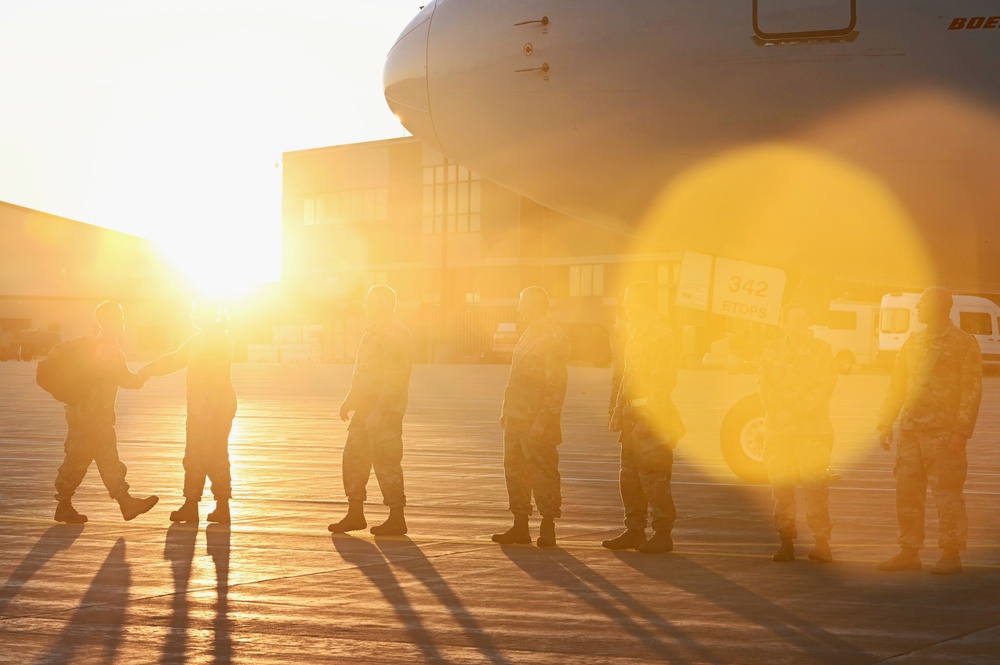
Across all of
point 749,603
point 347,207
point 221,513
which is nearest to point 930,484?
point 749,603

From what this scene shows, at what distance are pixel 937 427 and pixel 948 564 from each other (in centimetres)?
95

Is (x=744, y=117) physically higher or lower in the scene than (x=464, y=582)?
higher

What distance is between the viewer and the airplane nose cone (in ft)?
36.3

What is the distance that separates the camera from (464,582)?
8.77 metres

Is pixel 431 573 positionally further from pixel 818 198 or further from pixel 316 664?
pixel 818 198

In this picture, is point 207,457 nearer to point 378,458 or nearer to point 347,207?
point 378,458

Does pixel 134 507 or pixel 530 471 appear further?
pixel 134 507

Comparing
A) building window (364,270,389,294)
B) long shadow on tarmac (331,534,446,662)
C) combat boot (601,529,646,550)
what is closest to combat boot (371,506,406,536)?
long shadow on tarmac (331,534,446,662)

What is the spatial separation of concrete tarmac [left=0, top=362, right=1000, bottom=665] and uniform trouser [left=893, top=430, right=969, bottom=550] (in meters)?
0.28

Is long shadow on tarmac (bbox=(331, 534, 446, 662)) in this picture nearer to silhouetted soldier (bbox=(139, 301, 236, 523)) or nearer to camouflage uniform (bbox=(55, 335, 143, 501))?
silhouetted soldier (bbox=(139, 301, 236, 523))

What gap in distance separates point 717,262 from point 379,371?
3.67 metres

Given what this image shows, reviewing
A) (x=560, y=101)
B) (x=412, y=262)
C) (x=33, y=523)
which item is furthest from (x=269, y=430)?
(x=412, y=262)

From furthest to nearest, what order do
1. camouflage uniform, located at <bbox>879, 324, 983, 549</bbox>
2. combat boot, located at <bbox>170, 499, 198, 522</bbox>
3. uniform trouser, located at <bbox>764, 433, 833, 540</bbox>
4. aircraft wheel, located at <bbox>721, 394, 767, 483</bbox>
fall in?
aircraft wheel, located at <bbox>721, 394, 767, 483</bbox>, combat boot, located at <bbox>170, 499, 198, 522</bbox>, uniform trouser, located at <bbox>764, 433, 833, 540</bbox>, camouflage uniform, located at <bbox>879, 324, 983, 549</bbox>

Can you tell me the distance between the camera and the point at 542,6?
34.7 feet
